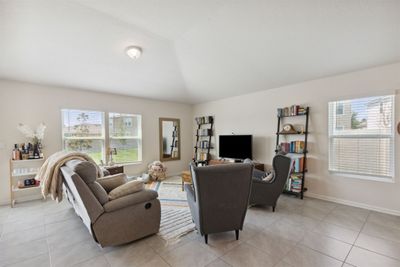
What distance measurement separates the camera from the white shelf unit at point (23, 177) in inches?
140

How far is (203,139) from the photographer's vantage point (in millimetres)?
6145

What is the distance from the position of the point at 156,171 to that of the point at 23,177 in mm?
2764

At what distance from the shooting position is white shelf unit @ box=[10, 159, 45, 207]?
3.55 meters

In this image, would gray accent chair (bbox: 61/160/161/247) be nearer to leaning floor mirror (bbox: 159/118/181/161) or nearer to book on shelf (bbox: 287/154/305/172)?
book on shelf (bbox: 287/154/305/172)

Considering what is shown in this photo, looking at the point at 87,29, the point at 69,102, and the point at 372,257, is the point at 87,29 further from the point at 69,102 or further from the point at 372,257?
the point at 372,257

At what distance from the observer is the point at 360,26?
249cm

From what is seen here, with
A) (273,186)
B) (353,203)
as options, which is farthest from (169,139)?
(353,203)

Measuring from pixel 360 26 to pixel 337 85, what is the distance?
1234 mm

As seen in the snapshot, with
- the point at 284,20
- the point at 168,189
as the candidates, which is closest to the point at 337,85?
the point at 284,20

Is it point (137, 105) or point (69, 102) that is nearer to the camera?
point (69, 102)

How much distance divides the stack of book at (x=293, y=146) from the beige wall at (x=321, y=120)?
20cm

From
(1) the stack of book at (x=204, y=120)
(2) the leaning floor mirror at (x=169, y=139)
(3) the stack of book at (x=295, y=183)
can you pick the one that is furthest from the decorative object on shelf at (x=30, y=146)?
(3) the stack of book at (x=295, y=183)

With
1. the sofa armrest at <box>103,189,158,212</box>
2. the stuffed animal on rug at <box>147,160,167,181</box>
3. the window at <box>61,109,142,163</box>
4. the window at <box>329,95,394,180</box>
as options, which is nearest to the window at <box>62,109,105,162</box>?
the window at <box>61,109,142,163</box>

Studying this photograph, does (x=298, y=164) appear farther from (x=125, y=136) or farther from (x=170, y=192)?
(x=125, y=136)
